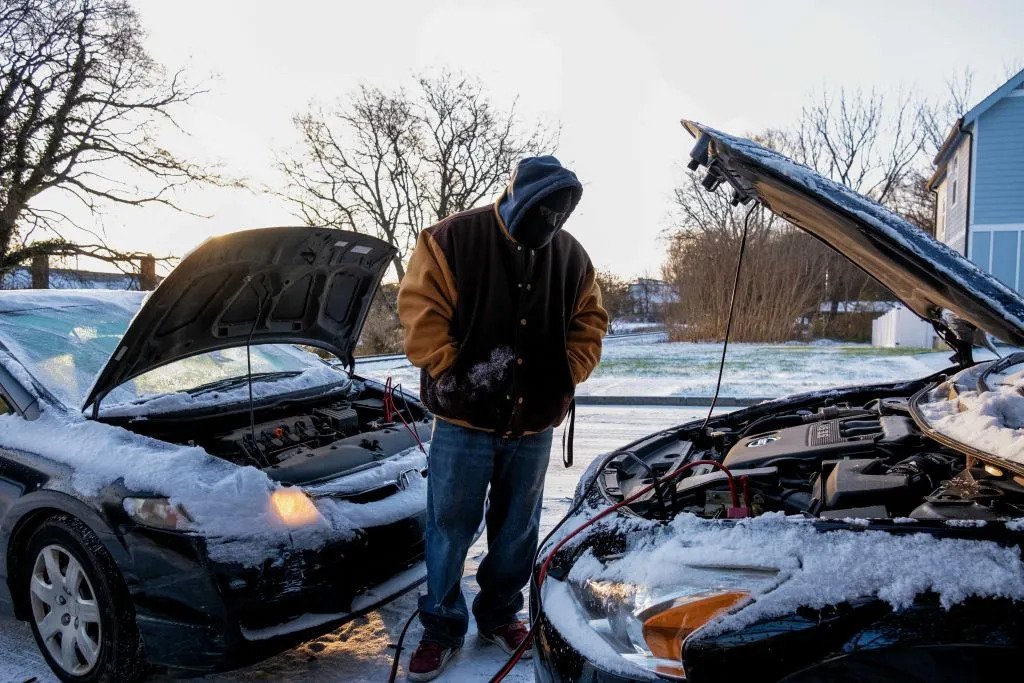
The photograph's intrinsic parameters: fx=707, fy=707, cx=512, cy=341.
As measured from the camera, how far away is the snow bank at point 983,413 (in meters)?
1.76

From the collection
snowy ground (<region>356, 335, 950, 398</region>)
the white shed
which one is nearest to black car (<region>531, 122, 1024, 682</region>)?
snowy ground (<region>356, 335, 950, 398</region>)

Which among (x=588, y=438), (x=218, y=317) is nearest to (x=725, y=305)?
(x=588, y=438)

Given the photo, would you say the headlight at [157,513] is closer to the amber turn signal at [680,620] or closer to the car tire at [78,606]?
Answer: the car tire at [78,606]

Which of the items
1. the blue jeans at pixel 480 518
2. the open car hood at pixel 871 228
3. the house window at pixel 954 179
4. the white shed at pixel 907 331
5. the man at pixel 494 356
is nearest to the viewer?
the open car hood at pixel 871 228

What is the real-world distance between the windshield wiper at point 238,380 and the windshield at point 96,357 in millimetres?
11

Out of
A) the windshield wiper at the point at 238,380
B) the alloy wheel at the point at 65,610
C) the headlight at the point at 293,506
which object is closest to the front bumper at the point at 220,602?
the headlight at the point at 293,506

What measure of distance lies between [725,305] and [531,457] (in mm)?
18846

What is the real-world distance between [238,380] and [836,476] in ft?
8.75

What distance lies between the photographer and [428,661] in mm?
2496

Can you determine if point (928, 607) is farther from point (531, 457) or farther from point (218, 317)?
point (218, 317)

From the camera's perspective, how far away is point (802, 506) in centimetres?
200

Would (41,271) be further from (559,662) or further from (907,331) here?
(907,331)

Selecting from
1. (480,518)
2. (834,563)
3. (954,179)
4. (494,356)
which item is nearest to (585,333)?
(494,356)

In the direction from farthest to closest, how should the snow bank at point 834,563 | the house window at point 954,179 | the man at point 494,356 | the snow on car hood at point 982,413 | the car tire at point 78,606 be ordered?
the house window at point 954,179, the man at point 494,356, the car tire at point 78,606, the snow on car hood at point 982,413, the snow bank at point 834,563
